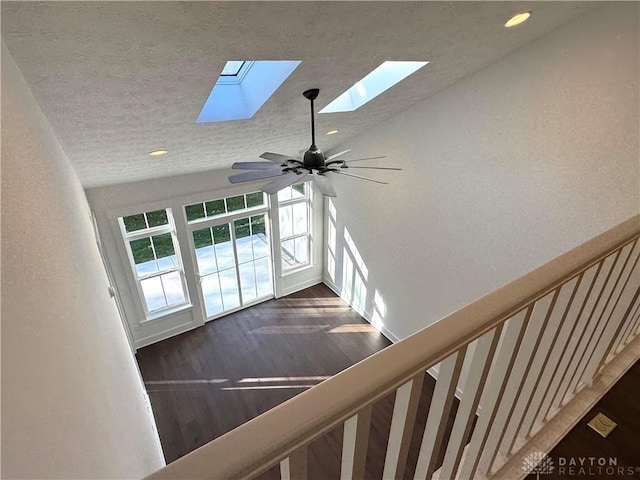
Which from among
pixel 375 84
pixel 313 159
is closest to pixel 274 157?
pixel 313 159

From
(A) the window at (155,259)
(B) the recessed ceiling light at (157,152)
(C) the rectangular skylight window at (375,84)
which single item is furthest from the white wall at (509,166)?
(A) the window at (155,259)

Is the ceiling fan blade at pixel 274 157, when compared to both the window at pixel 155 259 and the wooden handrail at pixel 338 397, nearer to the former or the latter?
the wooden handrail at pixel 338 397

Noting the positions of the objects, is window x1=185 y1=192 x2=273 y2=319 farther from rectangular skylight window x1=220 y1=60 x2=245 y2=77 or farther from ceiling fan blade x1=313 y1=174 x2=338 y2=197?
ceiling fan blade x1=313 y1=174 x2=338 y2=197

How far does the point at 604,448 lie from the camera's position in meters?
1.49

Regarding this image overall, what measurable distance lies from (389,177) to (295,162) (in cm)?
248

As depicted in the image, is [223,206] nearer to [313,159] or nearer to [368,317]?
[368,317]

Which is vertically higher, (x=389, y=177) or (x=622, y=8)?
(x=622, y=8)

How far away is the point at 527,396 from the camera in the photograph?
1285 mm

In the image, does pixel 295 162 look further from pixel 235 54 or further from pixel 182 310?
pixel 182 310

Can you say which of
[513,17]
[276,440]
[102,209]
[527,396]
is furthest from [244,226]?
[276,440]

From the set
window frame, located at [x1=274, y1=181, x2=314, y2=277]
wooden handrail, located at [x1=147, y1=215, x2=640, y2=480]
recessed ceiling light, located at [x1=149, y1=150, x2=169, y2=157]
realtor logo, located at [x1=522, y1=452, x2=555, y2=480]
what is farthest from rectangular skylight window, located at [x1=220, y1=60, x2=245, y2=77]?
window frame, located at [x1=274, y1=181, x2=314, y2=277]

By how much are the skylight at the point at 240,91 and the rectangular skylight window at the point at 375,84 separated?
0.86 metres

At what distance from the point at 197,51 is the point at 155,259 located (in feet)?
14.1

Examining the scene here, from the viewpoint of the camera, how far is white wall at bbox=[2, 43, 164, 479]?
63 centimetres
